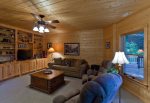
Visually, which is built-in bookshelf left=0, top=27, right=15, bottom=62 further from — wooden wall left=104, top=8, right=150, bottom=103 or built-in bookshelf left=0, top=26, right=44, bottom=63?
wooden wall left=104, top=8, right=150, bottom=103

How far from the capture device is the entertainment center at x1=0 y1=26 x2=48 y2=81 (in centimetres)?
487

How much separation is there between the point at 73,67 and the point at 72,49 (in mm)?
1769

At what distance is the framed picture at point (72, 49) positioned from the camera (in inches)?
265

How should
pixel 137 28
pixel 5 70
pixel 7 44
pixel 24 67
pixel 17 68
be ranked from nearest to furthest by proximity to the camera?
pixel 137 28 < pixel 5 70 < pixel 17 68 < pixel 7 44 < pixel 24 67

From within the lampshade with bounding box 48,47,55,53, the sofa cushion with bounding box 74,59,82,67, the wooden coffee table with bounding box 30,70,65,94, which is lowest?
the wooden coffee table with bounding box 30,70,65,94

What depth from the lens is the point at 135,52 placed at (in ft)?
11.8

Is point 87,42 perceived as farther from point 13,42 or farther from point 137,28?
point 13,42

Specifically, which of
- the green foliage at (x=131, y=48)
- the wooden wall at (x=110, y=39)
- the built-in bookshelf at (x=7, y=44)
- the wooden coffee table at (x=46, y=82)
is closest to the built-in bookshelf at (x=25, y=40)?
the built-in bookshelf at (x=7, y=44)

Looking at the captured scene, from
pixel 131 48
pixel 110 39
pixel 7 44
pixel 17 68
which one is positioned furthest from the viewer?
pixel 7 44

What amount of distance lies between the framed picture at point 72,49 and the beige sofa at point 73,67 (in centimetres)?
88

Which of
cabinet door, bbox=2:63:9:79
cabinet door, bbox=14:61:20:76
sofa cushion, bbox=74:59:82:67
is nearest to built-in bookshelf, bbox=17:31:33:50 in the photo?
cabinet door, bbox=14:61:20:76

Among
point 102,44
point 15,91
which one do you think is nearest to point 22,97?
point 15,91

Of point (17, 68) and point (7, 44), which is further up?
point (7, 44)

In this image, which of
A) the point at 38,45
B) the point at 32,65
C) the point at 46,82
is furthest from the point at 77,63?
the point at 38,45
